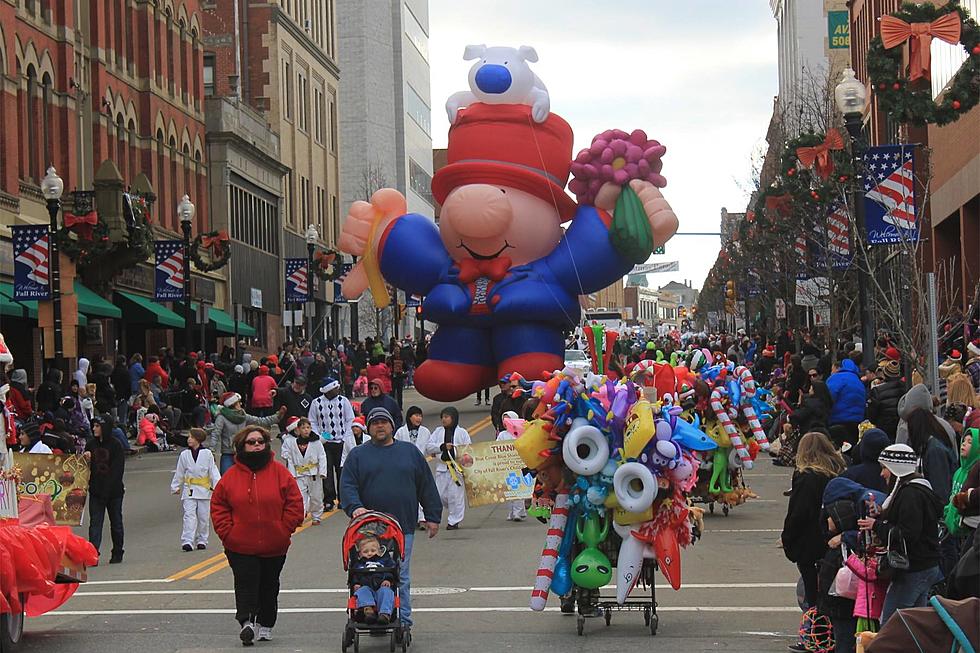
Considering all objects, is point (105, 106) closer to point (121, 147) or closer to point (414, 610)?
point (121, 147)

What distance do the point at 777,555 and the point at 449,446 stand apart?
4688 mm

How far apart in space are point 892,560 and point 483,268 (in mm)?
17540

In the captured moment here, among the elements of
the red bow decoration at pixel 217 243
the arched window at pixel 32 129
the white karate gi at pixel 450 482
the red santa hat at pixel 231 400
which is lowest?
the white karate gi at pixel 450 482

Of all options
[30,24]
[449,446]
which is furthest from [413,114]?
[449,446]

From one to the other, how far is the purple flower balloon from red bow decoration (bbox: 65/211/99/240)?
12.5 m

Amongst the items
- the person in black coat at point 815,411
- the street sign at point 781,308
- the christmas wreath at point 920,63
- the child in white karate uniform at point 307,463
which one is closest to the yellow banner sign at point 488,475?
the child in white karate uniform at point 307,463

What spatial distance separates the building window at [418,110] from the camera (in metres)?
89.4

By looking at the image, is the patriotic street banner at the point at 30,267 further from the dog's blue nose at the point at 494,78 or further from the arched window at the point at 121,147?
the arched window at the point at 121,147

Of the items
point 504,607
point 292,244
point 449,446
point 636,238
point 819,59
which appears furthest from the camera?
point 819,59

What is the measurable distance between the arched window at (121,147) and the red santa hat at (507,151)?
19150mm

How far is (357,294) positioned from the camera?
26.8m

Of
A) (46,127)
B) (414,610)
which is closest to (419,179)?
(46,127)

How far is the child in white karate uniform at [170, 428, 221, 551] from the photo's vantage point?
Answer: 17578mm

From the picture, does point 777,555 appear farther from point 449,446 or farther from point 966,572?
point 966,572
